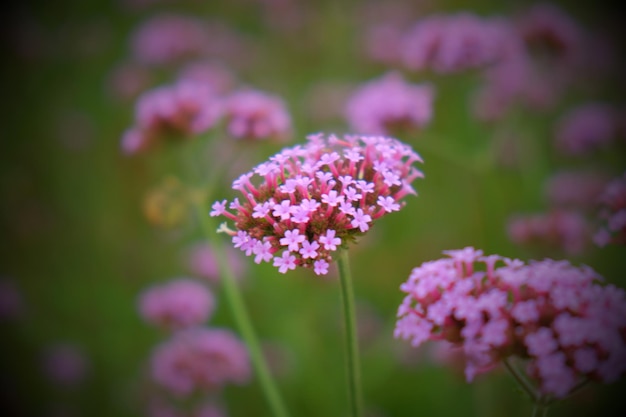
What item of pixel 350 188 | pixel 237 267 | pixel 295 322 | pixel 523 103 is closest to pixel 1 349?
pixel 237 267

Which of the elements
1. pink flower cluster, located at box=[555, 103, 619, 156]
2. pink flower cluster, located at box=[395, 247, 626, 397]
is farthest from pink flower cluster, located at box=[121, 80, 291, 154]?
pink flower cluster, located at box=[555, 103, 619, 156]

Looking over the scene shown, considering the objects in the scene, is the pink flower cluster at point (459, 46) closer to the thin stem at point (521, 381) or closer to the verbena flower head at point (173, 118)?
the verbena flower head at point (173, 118)

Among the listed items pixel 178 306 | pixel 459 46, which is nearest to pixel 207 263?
pixel 178 306

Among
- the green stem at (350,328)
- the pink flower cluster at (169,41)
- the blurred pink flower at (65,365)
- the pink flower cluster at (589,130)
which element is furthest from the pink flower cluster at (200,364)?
the pink flower cluster at (169,41)

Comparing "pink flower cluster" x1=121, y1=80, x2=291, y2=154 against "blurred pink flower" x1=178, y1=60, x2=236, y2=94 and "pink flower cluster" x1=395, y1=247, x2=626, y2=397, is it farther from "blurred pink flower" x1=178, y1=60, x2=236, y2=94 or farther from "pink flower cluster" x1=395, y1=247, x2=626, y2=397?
"blurred pink flower" x1=178, y1=60, x2=236, y2=94

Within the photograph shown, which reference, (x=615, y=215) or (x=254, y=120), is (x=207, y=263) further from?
(x=615, y=215)

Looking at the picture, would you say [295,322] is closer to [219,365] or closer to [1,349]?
[219,365]
